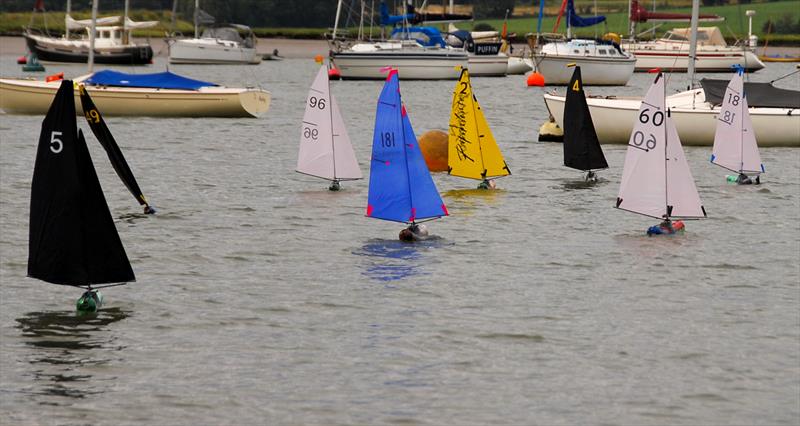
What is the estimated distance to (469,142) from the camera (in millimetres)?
33625

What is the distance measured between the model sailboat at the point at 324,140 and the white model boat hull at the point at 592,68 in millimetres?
53703

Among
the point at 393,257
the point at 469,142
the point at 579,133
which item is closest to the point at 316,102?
the point at 469,142

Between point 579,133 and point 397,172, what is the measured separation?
10.9 metres

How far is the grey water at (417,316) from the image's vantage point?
16.2 metres

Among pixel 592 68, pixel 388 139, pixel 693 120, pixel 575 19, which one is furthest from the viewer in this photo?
pixel 575 19

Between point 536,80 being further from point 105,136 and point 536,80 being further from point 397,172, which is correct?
point 105,136

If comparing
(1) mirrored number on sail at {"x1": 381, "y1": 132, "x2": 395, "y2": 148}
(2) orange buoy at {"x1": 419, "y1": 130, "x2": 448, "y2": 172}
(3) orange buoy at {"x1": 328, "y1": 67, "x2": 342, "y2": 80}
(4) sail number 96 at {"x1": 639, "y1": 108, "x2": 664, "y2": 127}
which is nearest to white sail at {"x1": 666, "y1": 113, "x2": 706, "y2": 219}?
(4) sail number 96 at {"x1": 639, "y1": 108, "x2": 664, "y2": 127}

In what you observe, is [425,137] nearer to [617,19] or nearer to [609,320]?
[609,320]

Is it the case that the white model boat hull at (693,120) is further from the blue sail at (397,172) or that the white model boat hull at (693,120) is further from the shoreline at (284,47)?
the shoreline at (284,47)

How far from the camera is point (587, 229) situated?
95.9 ft

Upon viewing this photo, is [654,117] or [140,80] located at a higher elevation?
[140,80]

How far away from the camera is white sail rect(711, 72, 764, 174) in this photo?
3447cm

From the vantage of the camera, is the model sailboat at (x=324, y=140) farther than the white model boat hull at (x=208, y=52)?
No

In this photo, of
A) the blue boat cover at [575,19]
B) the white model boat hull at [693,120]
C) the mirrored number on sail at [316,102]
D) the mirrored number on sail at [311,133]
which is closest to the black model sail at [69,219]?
the mirrored number on sail at [316,102]
